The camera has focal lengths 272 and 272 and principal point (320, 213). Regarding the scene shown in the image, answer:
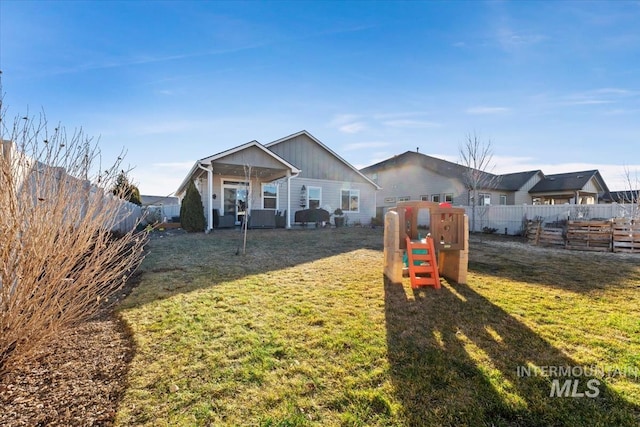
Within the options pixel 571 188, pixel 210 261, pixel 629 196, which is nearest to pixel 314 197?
pixel 210 261

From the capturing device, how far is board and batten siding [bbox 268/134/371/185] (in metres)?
16.2

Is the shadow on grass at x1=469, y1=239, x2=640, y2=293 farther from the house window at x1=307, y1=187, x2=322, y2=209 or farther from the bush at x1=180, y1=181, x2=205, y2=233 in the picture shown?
the bush at x1=180, y1=181, x2=205, y2=233

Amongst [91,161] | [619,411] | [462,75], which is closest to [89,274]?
[91,161]

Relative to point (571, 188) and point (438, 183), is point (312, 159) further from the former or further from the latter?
point (571, 188)

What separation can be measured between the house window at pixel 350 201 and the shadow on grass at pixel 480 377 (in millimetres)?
14493

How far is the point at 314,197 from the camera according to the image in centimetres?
1667

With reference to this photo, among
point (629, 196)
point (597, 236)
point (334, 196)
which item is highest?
point (629, 196)

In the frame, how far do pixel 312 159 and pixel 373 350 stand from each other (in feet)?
49.6

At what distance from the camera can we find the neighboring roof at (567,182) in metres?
21.4

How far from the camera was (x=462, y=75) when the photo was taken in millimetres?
9430

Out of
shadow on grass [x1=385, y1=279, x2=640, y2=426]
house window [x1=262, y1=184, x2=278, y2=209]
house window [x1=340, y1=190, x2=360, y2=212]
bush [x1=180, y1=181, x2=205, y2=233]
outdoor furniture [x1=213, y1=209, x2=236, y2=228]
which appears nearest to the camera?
shadow on grass [x1=385, y1=279, x2=640, y2=426]

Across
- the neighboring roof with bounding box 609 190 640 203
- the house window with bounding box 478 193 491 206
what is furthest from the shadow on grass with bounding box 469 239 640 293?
the house window with bounding box 478 193 491 206

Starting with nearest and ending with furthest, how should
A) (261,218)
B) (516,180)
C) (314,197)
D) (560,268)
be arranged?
(560,268)
(261,218)
(314,197)
(516,180)

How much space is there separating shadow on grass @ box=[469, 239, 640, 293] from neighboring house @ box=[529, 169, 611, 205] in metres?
17.0
